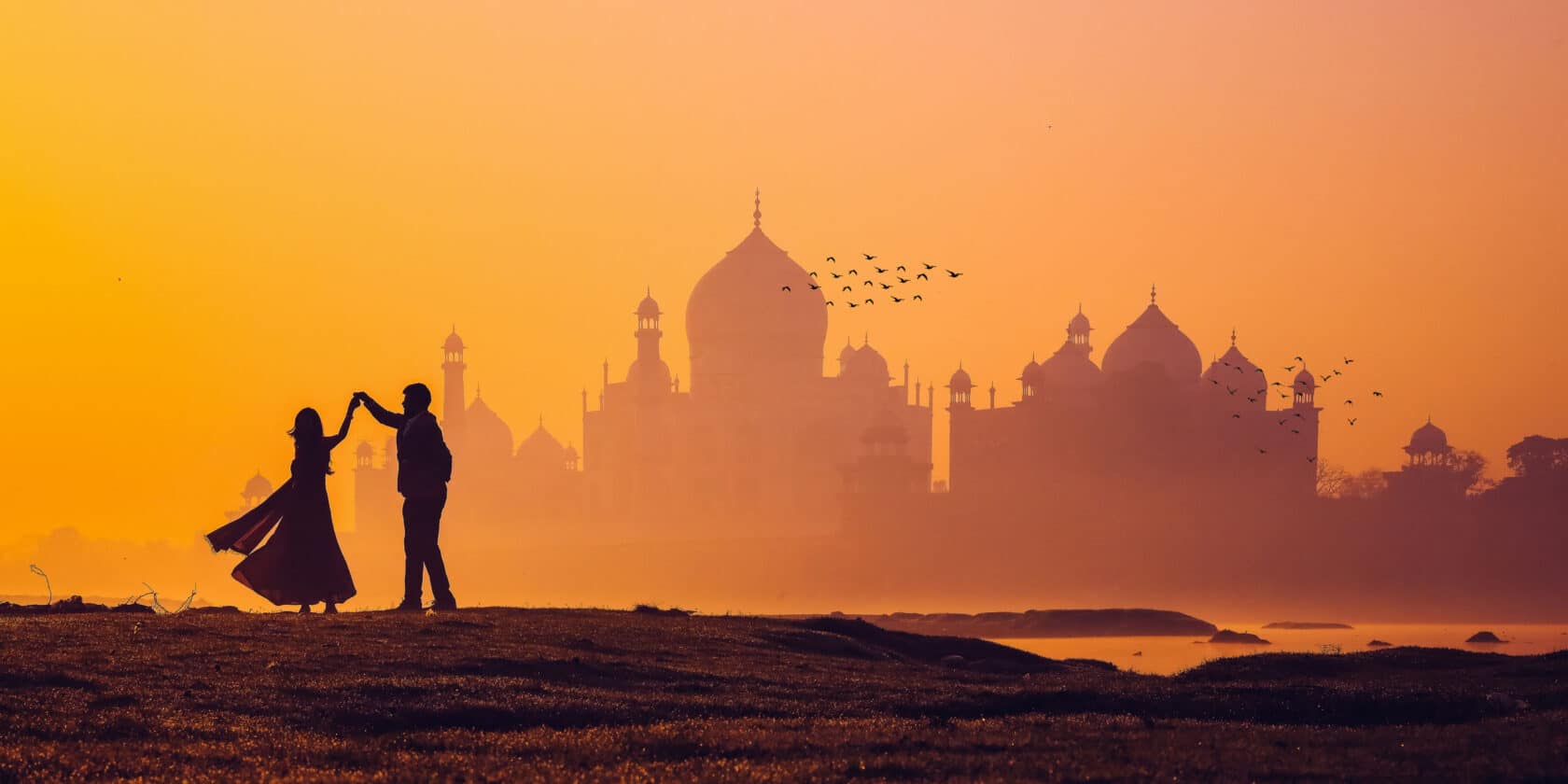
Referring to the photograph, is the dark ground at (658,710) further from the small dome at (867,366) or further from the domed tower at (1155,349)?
the small dome at (867,366)

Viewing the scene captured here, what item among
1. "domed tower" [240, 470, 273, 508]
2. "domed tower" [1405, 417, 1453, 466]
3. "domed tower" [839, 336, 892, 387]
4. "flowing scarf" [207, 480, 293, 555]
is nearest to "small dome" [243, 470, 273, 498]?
"domed tower" [240, 470, 273, 508]

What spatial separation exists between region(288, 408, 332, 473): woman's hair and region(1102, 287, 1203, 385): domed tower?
55.5 metres

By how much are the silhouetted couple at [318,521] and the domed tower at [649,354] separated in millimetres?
64092

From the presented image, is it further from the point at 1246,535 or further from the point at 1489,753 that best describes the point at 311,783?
the point at 1246,535

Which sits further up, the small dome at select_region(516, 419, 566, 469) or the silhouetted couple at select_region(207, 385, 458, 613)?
the small dome at select_region(516, 419, 566, 469)

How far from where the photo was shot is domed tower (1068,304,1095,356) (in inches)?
2995

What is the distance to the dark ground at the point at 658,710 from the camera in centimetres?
1017

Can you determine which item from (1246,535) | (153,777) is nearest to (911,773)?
(153,777)

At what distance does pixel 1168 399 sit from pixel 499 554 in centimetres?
2915

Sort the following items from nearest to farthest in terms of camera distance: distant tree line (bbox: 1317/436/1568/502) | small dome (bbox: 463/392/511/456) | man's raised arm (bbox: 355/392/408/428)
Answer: man's raised arm (bbox: 355/392/408/428)
distant tree line (bbox: 1317/436/1568/502)
small dome (bbox: 463/392/511/456)

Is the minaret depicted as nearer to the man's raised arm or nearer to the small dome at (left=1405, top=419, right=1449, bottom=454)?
the small dome at (left=1405, top=419, right=1449, bottom=454)

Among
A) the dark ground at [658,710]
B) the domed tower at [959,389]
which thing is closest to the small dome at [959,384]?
the domed tower at [959,389]

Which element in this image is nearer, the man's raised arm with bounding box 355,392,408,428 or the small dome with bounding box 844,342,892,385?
the man's raised arm with bounding box 355,392,408,428

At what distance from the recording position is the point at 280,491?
18.9m
